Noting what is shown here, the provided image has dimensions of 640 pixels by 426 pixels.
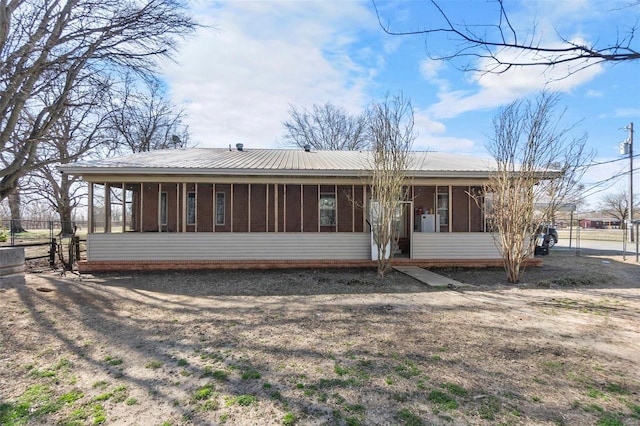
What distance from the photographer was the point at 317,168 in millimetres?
10594

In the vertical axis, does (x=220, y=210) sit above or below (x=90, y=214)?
above

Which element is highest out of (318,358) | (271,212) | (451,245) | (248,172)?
Result: (248,172)

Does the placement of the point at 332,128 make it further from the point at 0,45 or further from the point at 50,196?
the point at 0,45

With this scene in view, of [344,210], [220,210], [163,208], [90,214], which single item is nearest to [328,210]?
[344,210]

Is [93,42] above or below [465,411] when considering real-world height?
above

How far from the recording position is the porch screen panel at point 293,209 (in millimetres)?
12281

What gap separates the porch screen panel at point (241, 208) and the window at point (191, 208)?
1468 mm

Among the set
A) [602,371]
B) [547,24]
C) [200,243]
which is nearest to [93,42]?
[200,243]

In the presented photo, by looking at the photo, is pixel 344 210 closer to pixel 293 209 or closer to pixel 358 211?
pixel 358 211

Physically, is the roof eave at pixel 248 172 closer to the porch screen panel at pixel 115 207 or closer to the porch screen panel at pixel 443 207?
the porch screen panel at pixel 115 207

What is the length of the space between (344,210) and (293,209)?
1.90 metres

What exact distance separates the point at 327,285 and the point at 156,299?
12.5 feet

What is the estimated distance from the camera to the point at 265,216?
484 inches

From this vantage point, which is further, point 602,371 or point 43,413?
point 602,371
